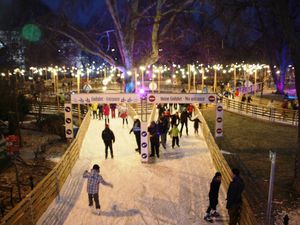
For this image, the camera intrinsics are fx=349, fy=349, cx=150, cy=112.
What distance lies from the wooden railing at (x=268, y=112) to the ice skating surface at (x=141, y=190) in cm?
986

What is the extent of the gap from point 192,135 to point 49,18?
51.8ft

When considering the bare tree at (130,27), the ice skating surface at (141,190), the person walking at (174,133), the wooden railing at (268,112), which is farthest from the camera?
the bare tree at (130,27)

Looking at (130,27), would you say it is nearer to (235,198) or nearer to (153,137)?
(153,137)

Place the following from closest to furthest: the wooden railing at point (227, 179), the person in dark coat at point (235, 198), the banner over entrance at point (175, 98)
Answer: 1. the wooden railing at point (227, 179)
2. the person in dark coat at point (235, 198)
3. the banner over entrance at point (175, 98)

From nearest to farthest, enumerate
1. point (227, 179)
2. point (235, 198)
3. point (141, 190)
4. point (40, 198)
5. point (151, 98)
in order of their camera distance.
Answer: point (235, 198), point (40, 198), point (227, 179), point (141, 190), point (151, 98)

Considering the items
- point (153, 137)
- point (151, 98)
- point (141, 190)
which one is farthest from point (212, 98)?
point (141, 190)

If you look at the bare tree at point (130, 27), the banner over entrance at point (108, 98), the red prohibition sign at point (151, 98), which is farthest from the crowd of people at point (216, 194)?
the bare tree at point (130, 27)

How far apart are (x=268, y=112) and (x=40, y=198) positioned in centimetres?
1954

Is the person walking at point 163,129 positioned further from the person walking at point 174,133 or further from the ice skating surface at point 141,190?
the ice skating surface at point 141,190

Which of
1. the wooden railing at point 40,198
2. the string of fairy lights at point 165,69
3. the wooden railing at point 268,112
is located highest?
the string of fairy lights at point 165,69

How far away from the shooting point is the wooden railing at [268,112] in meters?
22.7

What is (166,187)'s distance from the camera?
10.7 m

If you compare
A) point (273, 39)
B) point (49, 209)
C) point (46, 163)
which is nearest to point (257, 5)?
point (49, 209)

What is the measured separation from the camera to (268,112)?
80.3 feet
